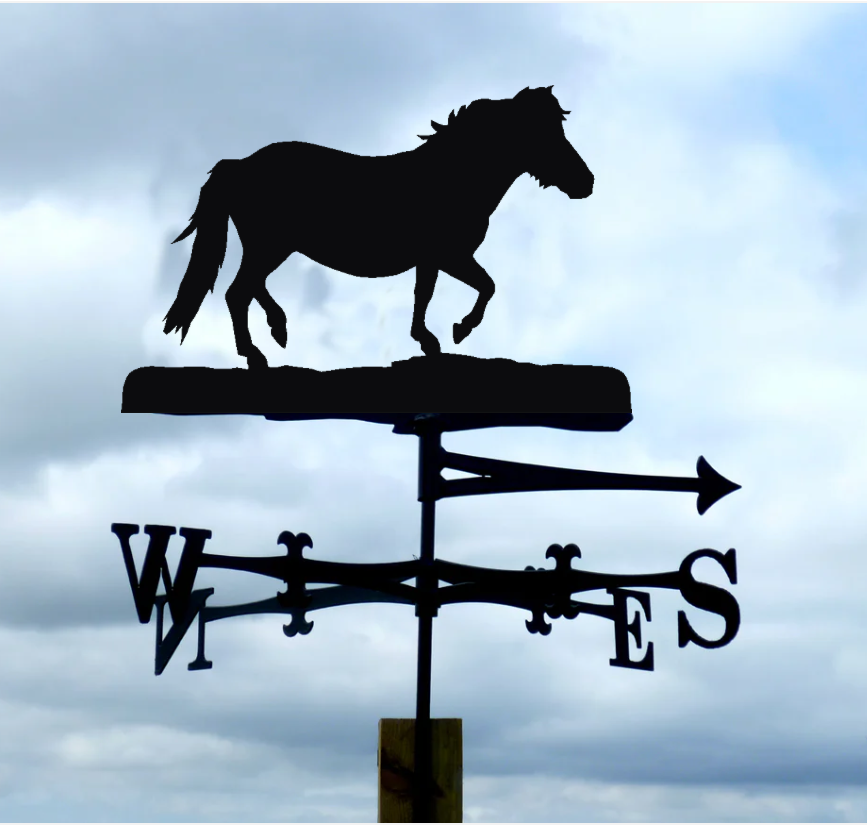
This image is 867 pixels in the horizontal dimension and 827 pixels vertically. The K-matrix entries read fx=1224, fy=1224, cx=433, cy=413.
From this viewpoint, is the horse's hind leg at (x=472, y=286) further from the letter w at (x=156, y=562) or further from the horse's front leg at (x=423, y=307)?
the letter w at (x=156, y=562)

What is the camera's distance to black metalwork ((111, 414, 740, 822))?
3.41 m

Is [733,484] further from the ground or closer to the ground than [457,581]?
further from the ground

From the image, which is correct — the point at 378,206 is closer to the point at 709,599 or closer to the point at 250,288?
the point at 250,288

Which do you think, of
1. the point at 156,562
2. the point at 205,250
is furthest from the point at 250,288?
the point at 156,562

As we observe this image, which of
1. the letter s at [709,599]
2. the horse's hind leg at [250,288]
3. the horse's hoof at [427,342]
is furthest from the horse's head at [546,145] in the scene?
the letter s at [709,599]

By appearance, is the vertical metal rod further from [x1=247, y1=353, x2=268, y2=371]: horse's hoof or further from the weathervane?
[x1=247, y1=353, x2=268, y2=371]: horse's hoof

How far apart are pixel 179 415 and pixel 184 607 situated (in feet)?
1.86

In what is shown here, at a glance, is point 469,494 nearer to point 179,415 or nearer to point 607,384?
point 607,384

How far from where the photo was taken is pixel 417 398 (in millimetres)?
3500

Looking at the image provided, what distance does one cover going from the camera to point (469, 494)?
3.50 metres

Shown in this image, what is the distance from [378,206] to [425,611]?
1.36 m

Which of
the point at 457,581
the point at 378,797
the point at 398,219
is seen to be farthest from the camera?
the point at 398,219

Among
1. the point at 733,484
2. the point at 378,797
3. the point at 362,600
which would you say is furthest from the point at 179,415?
the point at 733,484

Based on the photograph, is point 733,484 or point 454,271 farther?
point 454,271
